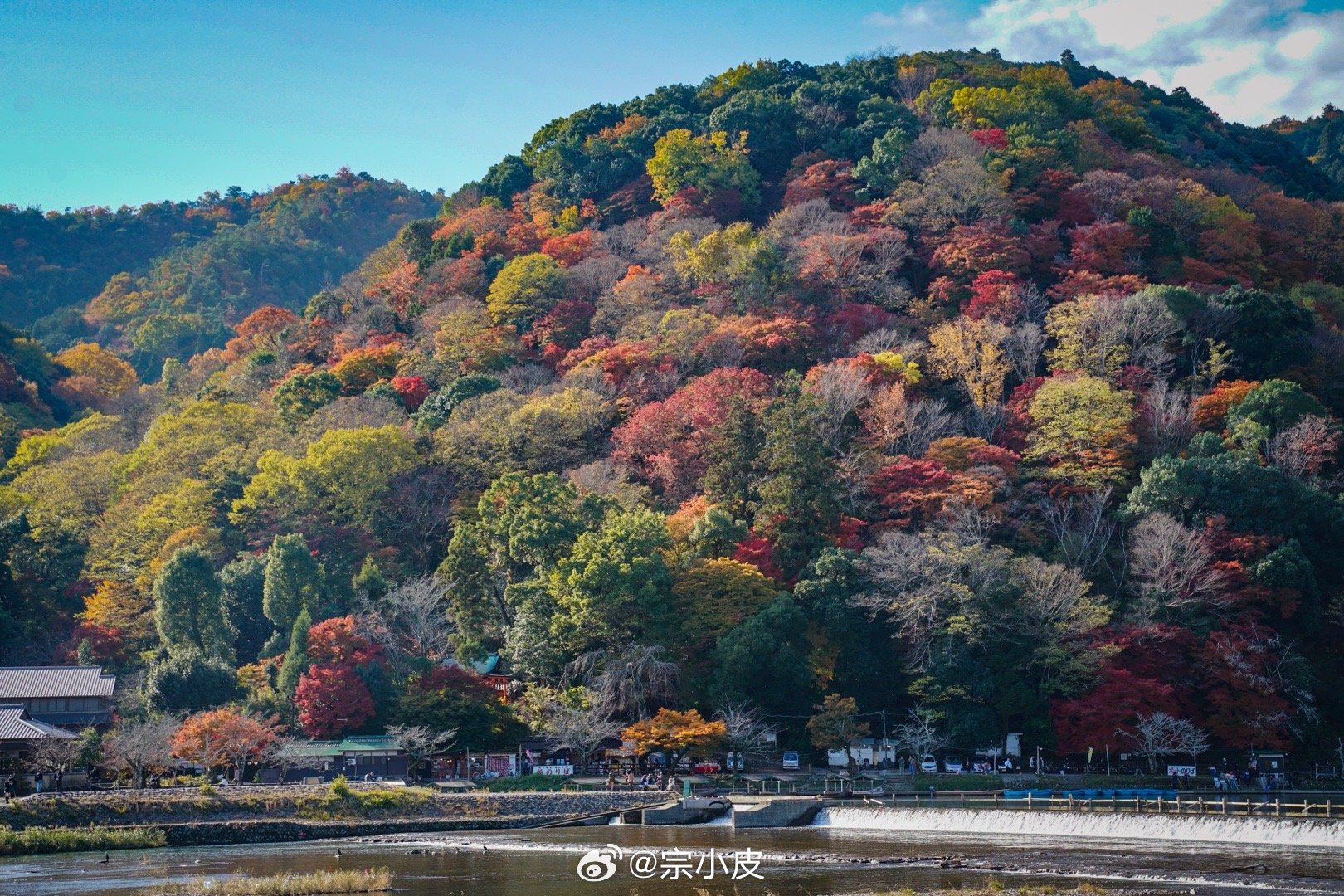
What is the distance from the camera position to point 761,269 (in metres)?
79.1

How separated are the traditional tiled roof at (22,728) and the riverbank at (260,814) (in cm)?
462

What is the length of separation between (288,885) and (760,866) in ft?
34.8

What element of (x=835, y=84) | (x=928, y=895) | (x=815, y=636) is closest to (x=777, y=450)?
(x=815, y=636)

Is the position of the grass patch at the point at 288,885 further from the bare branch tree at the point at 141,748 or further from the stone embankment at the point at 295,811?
the bare branch tree at the point at 141,748

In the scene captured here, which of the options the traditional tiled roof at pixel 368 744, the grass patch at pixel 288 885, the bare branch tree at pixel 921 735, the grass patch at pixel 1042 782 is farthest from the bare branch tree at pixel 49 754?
the bare branch tree at pixel 921 735

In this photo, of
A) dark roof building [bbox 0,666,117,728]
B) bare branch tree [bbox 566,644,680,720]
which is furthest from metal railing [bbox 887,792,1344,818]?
dark roof building [bbox 0,666,117,728]

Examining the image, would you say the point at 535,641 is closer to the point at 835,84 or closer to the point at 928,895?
the point at 928,895

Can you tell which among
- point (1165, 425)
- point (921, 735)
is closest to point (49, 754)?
point (921, 735)

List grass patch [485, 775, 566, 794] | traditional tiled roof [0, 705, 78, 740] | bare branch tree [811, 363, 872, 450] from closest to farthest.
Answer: traditional tiled roof [0, 705, 78, 740]
grass patch [485, 775, 566, 794]
bare branch tree [811, 363, 872, 450]

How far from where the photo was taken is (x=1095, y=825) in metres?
37.9

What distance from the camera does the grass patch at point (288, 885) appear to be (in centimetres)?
2950

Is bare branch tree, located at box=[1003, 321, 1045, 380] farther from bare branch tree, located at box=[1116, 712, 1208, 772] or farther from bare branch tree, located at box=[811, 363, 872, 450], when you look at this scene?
bare branch tree, located at box=[1116, 712, 1208, 772]

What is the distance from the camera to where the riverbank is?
39781 millimetres

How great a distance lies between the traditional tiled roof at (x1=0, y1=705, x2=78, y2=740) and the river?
948 centimetres
